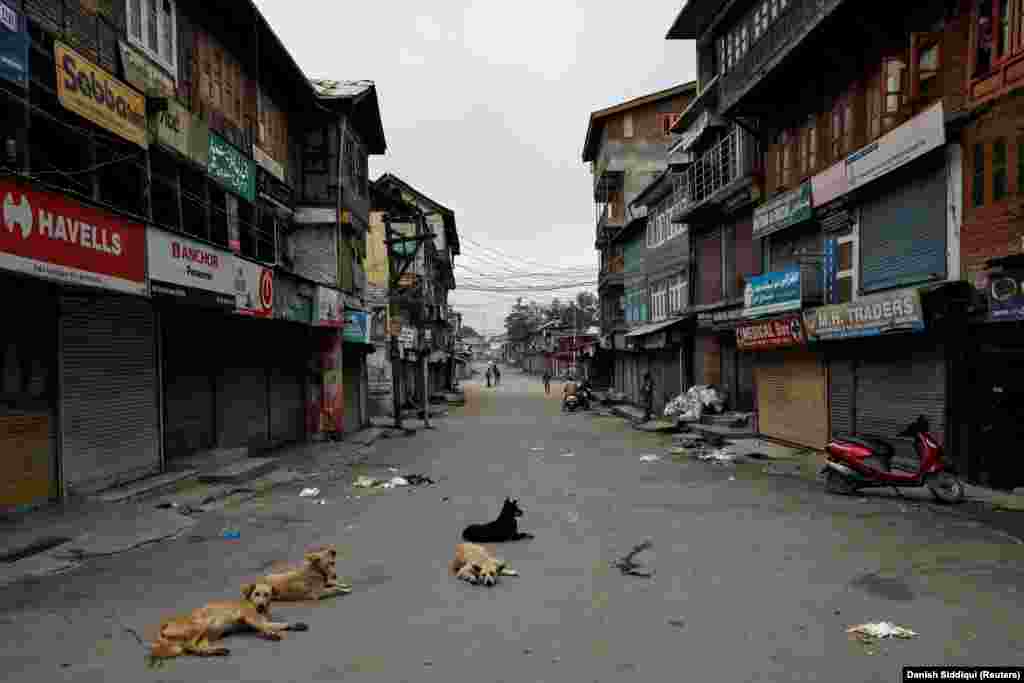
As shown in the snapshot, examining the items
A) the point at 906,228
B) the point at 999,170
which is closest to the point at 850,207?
the point at 906,228

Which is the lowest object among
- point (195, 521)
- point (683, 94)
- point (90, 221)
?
point (195, 521)

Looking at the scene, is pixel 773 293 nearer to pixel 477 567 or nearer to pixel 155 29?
pixel 477 567

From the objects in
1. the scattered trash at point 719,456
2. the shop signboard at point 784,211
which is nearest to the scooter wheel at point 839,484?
the scattered trash at point 719,456

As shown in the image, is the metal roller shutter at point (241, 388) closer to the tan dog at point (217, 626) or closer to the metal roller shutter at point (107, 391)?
the metal roller shutter at point (107, 391)

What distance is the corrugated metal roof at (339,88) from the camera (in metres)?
23.3

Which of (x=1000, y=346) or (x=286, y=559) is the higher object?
(x=1000, y=346)

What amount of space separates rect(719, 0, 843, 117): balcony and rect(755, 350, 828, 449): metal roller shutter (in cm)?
738

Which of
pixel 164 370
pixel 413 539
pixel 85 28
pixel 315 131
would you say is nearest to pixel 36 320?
pixel 164 370

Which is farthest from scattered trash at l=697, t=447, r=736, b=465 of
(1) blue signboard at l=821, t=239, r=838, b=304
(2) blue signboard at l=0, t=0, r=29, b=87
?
(2) blue signboard at l=0, t=0, r=29, b=87

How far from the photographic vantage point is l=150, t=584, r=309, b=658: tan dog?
17.1ft

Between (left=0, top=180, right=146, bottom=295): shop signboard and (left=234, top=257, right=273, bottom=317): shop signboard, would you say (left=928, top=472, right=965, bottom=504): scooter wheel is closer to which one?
(left=0, top=180, right=146, bottom=295): shop signboard

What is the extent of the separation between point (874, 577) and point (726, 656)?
2868 millimetres

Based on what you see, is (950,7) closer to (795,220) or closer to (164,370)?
(795,220)

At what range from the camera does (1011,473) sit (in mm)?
11656
